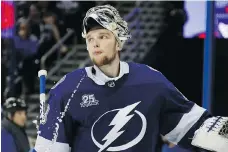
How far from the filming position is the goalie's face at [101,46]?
2.03 m

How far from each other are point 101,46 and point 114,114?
0.75ft

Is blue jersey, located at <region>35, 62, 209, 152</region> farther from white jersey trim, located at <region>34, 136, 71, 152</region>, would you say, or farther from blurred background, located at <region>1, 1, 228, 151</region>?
blurred background, located at <region>1, 1, 228, 151</region>

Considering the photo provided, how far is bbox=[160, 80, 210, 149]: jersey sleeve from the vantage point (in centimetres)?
209

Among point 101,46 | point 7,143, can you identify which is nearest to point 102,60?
point 101,46

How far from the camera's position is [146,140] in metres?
2.03

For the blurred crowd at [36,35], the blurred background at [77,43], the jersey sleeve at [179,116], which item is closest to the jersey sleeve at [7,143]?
the blurred background at [77,43]

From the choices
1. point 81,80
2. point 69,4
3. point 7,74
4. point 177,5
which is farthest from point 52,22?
point 81,80

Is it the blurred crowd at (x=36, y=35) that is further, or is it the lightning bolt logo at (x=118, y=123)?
the blurred crowd at (x=36, y=35)

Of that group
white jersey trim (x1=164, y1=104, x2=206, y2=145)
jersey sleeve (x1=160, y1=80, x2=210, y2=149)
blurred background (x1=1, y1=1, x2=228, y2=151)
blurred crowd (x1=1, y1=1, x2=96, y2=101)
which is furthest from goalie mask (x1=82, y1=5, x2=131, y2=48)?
blurred crowd (x1=1, y1=1, x2=96, y2=101)

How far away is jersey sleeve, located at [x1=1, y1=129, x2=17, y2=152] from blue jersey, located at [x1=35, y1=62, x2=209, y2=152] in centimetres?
143

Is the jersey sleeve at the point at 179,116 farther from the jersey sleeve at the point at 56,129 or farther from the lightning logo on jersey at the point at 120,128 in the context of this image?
the jersey sleeve at the point at 56,129

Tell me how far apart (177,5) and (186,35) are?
0.43 meters

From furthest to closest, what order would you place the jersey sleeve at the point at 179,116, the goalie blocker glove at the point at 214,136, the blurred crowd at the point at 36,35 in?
1. the blurred crowd at the point at 36,35
2. the jersey sleeve at the point at 179,116
3. the goalie blocker glove at the point at 214,136

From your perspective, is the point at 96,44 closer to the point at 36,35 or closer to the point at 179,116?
the point at 179,116
